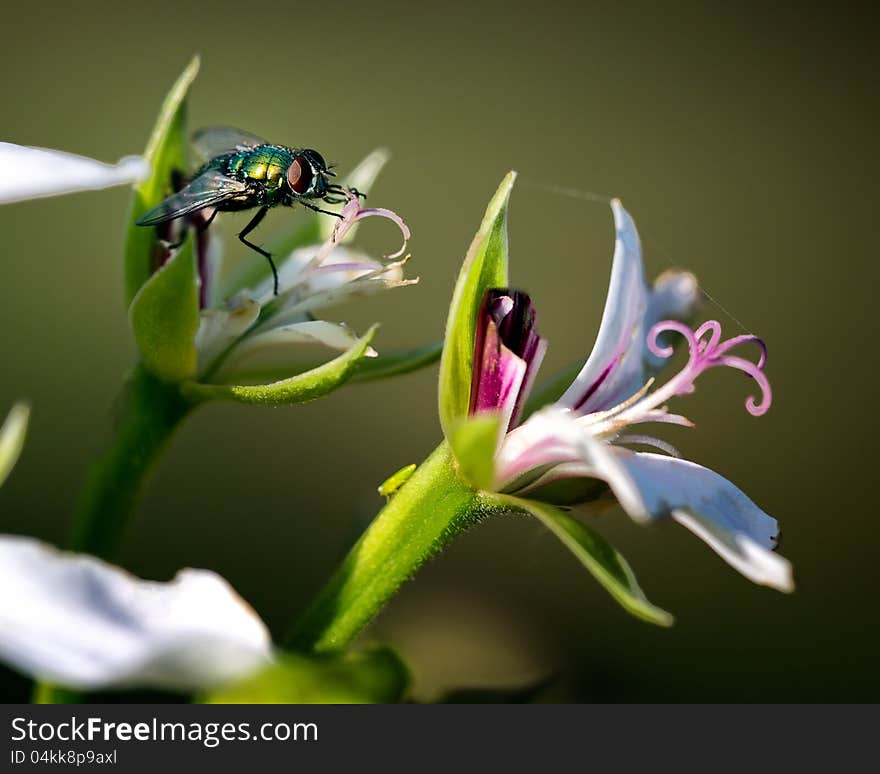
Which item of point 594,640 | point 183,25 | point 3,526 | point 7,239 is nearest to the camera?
point 3,526

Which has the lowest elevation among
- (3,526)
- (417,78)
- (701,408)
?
(3,526)

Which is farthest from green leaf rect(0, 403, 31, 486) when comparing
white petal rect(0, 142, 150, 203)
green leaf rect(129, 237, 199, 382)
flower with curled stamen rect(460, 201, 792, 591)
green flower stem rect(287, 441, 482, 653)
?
flower with curled stamen rect(460, 201, 792, 591)

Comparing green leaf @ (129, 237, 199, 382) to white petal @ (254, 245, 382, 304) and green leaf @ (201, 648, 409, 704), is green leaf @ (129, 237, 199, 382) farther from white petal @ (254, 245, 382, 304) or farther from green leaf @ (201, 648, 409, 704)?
green leaf @ (201, 648, 409, 704)

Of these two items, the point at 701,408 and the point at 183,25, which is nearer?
the point at 701,408

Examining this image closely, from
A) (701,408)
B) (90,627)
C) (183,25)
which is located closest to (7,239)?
(183,25)

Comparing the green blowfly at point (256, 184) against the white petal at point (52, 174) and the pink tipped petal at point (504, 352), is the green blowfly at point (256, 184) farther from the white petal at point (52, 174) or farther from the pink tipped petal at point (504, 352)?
the pink tipped petal at point (504, 352)
